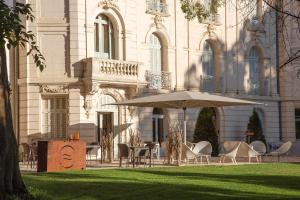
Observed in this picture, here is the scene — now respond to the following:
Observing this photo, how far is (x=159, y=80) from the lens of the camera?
31562mm

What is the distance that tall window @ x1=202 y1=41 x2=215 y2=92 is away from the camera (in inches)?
1344

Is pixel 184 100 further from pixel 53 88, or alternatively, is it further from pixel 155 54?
pixel 155 54

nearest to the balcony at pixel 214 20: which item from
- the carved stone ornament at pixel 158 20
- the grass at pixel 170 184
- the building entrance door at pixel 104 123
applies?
the carved stone ornament at pixel 158 20

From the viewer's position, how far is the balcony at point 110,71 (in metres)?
27.8

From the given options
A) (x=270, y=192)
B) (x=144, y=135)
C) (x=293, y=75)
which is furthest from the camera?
(x=293, y=75)

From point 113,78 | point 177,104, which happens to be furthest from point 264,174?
point 113,78

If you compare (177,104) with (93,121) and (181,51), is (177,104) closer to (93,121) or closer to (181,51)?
(93,121)

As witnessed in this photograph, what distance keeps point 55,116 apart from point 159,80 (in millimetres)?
5620

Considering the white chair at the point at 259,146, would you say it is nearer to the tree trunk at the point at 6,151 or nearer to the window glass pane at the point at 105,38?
the window glass pane at the point at 105,38

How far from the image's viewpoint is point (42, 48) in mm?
28031

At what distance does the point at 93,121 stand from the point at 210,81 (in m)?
8.23

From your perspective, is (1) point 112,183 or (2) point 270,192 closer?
(2) point 270,192

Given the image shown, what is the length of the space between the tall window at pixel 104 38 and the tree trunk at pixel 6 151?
18.3 meters

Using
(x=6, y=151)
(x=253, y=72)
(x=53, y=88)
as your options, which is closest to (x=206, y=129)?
(x=253, y=72)
